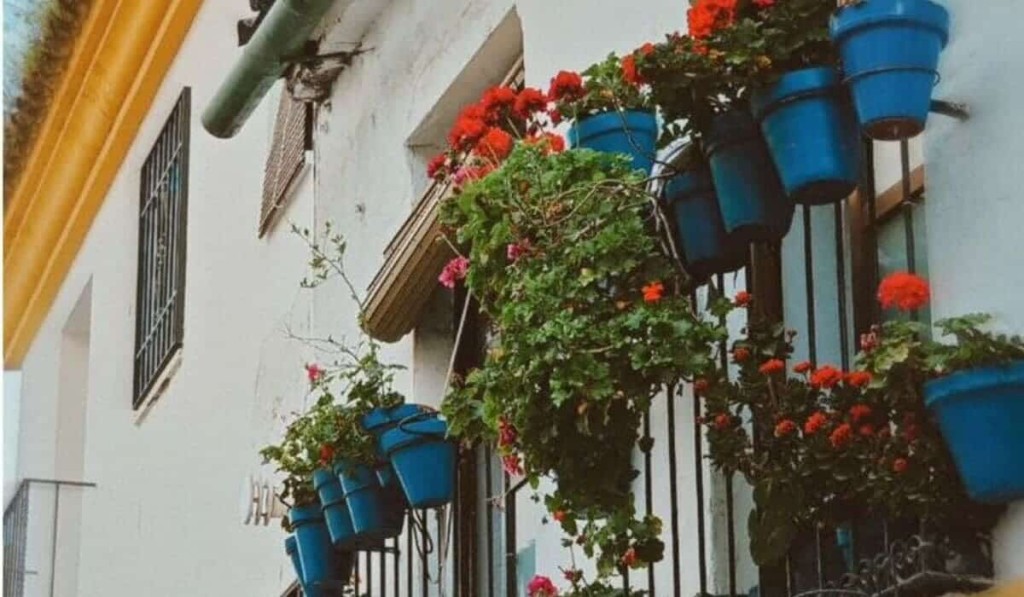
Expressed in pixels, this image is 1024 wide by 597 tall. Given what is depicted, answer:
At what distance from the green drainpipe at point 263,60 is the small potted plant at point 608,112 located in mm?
3154

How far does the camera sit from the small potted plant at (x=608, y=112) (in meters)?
5.81

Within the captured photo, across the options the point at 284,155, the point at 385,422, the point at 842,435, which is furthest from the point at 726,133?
the point at 284,155

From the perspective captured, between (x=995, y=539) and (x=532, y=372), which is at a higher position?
(x=532, y=372)

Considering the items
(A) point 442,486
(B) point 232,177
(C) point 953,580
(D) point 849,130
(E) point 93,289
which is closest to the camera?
(C) point 953,580

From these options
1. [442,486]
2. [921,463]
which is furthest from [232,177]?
[921,463]

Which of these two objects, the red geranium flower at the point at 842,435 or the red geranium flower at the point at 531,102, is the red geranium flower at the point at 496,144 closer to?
the red geranium flower at the point at 531,102

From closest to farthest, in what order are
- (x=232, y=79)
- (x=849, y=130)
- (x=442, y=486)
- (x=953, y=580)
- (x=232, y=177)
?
1. (x=953, y=580)
2. (x=849, y=130)
3. (x=442, y=486)
4. (x=232, y=79)
5. (x=232, y=177)

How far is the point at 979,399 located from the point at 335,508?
3.49 meters

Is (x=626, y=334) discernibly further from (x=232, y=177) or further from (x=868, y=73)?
(x=232, y=177)

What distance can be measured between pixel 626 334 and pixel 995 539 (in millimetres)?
962

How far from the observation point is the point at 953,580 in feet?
15.6

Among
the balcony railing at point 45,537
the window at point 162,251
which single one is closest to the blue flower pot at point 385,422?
the window at point 162,251

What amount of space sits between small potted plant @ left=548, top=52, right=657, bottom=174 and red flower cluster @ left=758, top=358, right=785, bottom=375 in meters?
0.72

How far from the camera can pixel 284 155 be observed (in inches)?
416
